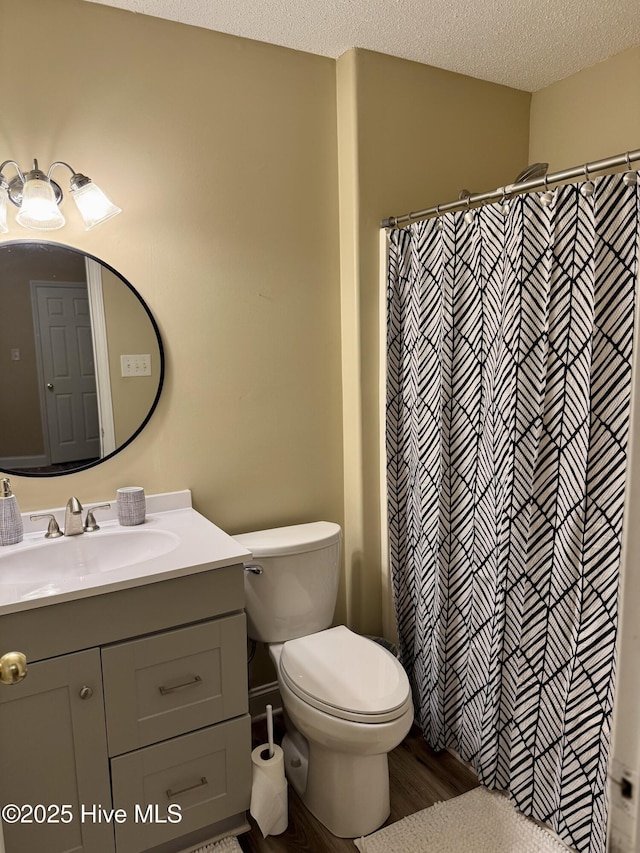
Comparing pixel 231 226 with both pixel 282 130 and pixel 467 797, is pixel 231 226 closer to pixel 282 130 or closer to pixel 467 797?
pixel 282 130

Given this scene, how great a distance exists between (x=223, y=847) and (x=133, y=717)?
519 mm

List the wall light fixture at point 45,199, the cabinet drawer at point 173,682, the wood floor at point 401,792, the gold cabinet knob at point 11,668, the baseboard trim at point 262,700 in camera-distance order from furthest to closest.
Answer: the baseboard trim at point 262,700 < the wood floor at point 401,792 < the wall light fixture at point 45,199 < the cabinet drawer at point 173,682 < the gold cabinet knob at point 11,668

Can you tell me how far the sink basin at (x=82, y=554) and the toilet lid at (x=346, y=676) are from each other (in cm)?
54

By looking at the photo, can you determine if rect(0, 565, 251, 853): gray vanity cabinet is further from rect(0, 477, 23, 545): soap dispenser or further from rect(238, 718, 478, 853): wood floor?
rect(0, 477, 23, 545): soap dispenser

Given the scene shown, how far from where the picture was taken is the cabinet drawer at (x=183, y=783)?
1579mm

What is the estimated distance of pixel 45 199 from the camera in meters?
1.65

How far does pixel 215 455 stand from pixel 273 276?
26.6 inches

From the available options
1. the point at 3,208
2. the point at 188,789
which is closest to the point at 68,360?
the point at 3,208

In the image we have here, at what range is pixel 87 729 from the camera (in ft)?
4.94

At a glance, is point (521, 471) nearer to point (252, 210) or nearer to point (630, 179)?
point (630, 179)

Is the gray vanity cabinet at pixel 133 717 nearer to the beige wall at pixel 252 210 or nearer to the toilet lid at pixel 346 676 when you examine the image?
the toilet lid at pixel 346 676

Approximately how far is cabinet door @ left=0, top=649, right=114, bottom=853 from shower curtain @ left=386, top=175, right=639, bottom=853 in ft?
3.71

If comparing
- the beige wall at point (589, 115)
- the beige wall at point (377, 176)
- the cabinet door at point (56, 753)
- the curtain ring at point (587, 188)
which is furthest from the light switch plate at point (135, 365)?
the beige wall at point (589, 115)

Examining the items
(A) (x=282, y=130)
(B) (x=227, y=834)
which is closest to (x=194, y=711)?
(B) (x=227, y=834)
